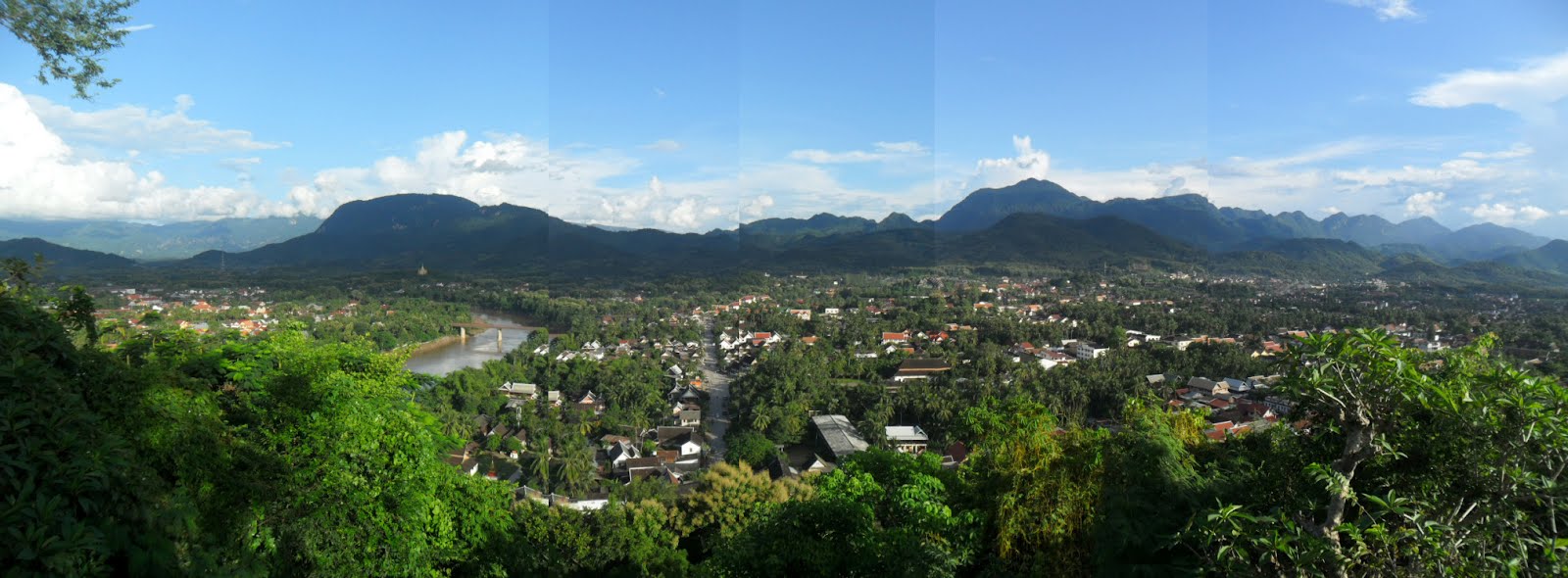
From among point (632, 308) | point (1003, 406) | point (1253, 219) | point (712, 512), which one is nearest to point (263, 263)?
point (632, 308)

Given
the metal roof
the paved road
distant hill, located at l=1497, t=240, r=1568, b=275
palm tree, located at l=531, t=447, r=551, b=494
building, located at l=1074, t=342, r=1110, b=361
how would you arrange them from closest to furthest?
1. palm tree, located at l=531, t=447, r=551, b=494
2. the metal roof
3. the paved road
4. building, located at l=1074, t=342, r=1110, b=361
5. distant hill, located at l=1497, t=240, r=1568, b=275

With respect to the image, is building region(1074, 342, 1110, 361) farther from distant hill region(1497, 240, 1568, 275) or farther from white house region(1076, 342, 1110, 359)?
distant hill region(1497, 240, 1568, 275)

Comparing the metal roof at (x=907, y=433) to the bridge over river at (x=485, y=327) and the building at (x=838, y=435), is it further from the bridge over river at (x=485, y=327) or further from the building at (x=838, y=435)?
the bridge over river at (x=485, y=327)

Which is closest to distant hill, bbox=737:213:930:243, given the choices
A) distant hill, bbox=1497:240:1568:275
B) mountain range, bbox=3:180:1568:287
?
→ mountain range, bbox=3:180:1568:287

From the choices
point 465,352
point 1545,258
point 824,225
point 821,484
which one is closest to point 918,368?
point 821,484

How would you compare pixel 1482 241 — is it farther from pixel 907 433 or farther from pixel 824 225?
pixel 907 433
